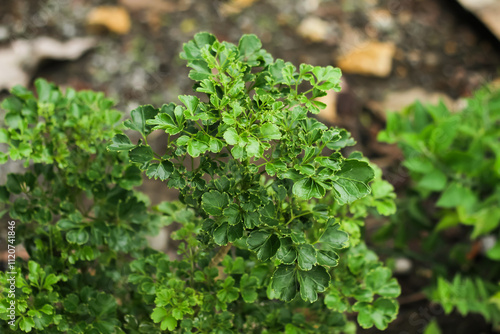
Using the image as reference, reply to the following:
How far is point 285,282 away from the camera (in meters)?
0.95

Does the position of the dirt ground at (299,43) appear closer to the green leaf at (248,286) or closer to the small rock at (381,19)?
the small rock at (381,19)

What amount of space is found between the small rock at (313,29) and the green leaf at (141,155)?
7.15 ft

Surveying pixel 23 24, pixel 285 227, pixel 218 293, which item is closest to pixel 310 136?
pixel 285 227

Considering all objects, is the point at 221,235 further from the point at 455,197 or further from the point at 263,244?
the point at 455,197

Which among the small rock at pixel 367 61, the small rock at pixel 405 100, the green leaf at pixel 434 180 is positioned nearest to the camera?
the green leaf at pixel 434 180

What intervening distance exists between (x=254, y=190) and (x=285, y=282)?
0.18 meters

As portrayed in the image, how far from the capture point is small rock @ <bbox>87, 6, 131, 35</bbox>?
9.20 ft

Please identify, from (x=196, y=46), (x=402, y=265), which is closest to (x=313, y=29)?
(x=402, y=265)

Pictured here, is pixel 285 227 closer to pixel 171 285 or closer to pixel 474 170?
pixel 171 285

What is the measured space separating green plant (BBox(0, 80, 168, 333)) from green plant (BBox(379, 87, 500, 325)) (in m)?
1.02

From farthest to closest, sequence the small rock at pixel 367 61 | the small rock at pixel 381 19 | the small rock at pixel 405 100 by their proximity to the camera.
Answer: the small rock at pixel 381 19 → the small rock at pixel 367 61 → the small rock at pixel 405 100

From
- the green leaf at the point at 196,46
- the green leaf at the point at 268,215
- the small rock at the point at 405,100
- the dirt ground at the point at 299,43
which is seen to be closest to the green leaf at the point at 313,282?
the green leaf at the point at 268,215

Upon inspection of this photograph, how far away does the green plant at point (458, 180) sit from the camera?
1.77 metres

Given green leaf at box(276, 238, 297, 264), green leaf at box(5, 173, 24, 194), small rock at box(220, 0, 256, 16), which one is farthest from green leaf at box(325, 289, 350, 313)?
small rock at box(220, 0, 256, 16)
